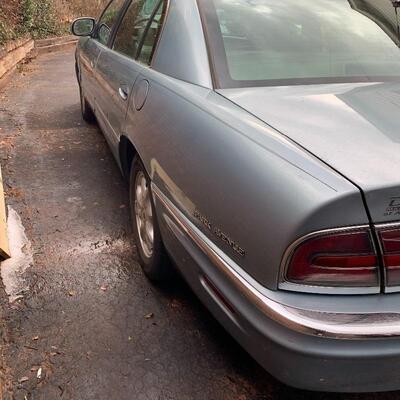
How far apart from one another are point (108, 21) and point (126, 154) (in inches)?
73.0

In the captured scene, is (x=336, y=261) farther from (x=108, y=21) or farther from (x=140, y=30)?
(x=108, y=21)

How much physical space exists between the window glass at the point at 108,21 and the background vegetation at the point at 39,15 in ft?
19.2

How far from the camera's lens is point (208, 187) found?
71.2 inches

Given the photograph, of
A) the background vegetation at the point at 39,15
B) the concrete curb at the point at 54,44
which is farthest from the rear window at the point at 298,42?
the concrete curb at the point at 54,44

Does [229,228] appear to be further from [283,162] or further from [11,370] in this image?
[11,370]

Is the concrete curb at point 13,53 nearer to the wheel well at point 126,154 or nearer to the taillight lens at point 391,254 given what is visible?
the wheel well at point 126,154

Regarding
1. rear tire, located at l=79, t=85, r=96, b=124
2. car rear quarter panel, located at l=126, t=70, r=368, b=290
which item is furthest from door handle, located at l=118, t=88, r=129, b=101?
rear tire, located at l=79, t=85, r=96, b=124

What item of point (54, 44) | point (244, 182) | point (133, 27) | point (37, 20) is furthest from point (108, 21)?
point (37, 20)

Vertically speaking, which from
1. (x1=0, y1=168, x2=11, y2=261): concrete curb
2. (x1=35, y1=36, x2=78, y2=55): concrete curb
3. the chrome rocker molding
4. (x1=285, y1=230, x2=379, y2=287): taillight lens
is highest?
(x1=285, y1=230, x2=379, y2=287): taillight lens

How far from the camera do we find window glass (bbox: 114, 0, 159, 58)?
318cm

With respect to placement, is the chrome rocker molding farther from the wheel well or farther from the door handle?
the door handle

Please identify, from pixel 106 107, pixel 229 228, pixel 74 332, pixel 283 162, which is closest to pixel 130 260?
pixel 74 332

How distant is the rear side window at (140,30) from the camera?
289 centimetres

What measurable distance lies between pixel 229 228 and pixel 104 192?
8.90ft
